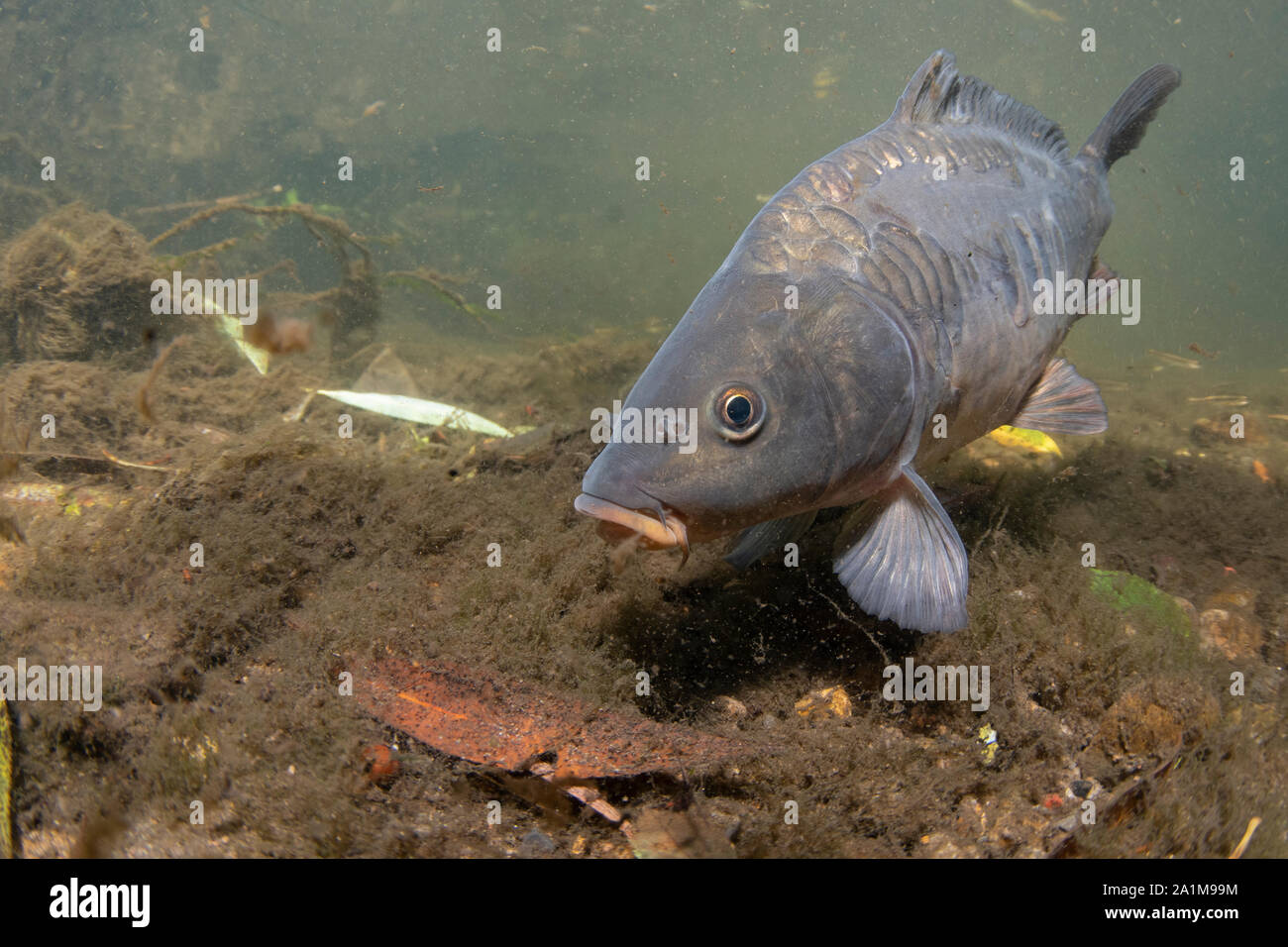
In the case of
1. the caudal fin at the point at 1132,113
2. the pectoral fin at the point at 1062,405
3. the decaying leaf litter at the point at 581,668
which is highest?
the caudal fin at the point at 1132,113

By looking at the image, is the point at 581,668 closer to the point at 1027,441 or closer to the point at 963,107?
the point at 963,107

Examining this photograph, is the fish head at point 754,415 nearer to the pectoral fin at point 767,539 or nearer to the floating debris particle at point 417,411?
the pectoral fin at point 767,539

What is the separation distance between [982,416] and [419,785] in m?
3.20

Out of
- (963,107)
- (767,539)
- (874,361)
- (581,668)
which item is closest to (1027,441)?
(963,107)

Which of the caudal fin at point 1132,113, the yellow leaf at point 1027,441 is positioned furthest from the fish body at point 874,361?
the yellow leaf at point 1027,441

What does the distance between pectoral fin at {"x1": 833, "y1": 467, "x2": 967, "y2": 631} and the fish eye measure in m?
0.80

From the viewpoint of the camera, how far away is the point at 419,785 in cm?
230

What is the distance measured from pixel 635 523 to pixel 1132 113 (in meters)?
5.28

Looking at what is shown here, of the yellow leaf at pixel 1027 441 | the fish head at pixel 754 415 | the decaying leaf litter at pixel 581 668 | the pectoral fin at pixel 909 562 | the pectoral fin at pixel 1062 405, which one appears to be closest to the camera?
the decaying leaf litter at pixel 581 668

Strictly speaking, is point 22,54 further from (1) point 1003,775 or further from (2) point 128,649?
(1) point 1003,775

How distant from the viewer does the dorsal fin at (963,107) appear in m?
3.61

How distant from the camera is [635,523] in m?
2.32

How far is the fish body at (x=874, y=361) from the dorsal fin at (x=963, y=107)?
0.05 ft
